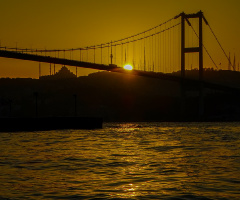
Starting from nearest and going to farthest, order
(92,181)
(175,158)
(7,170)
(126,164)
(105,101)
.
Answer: (92,181) < (7,170) < (126,164) < (175,158) < (105,101)

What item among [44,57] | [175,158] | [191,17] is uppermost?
[191,17]

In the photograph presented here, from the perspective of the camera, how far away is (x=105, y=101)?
191m

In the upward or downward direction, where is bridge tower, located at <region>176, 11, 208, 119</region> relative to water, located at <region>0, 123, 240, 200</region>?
upward

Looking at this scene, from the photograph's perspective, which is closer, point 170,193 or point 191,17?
point 170,193

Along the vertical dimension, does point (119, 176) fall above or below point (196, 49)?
below

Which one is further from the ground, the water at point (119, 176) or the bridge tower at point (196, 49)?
the bridge tower at point (196, 49)

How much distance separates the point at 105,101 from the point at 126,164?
167822 millimetres

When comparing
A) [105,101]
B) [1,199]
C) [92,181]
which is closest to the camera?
[1,199]

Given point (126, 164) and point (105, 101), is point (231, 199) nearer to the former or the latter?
point (126, 164)

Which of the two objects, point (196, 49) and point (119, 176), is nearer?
point (119, 176)

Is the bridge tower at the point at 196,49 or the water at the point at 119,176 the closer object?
the water at the point at 119,176

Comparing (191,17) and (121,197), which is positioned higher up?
(191,17)

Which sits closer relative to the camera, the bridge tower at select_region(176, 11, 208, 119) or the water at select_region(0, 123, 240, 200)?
the water at select_region(0, 123, 240, 200)

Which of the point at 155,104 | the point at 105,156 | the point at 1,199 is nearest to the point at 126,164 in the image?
the point at 105,156
